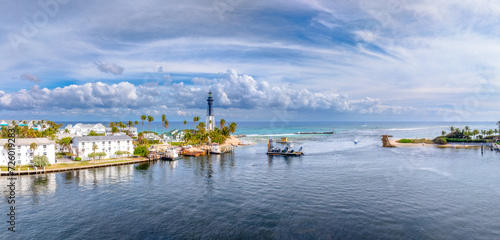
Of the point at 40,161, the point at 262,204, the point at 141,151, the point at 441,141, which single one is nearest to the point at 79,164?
the point at 40,161

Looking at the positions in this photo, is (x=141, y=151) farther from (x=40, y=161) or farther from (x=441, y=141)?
(x=441, y=141)

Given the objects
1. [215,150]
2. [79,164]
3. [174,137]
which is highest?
[174,137]

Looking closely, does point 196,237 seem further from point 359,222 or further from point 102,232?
point 359,222

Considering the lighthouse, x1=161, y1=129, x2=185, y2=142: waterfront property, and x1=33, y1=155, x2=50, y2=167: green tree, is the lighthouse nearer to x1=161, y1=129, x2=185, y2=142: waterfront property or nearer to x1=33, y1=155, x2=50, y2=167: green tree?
x1=161, y1=129, x2=185, y2=142: waterfront property

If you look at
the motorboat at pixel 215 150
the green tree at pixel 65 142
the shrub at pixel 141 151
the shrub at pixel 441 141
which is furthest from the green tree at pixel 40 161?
the shrub at pixel 441 141

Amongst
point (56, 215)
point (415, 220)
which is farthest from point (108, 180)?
point (415, 220)

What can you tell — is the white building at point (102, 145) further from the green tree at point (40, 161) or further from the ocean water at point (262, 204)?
the ocean water at point (262, 204)
